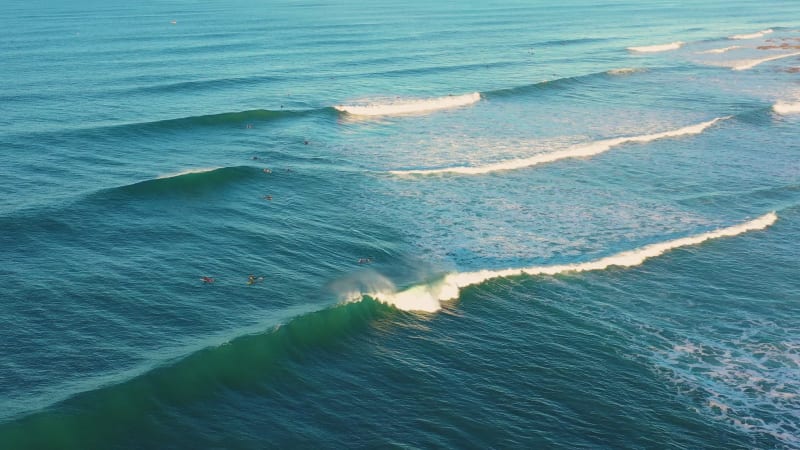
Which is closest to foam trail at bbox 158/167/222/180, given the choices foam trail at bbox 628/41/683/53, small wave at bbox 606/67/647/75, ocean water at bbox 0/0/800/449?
ocean water at bbox 0/0/800/449

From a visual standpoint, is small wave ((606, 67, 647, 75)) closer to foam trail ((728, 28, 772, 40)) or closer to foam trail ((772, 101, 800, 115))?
foam trail ((772, 101, 800, 115))

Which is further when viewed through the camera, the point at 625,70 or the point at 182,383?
the point at 625,70

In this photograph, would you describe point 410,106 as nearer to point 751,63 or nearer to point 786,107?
point 786,107

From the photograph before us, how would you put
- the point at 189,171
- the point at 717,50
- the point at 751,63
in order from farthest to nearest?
the point at 717,50 → the point at 751,63 → the point at 189,171

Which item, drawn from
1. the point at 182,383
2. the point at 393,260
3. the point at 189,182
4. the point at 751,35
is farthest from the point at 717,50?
the point at 182,383

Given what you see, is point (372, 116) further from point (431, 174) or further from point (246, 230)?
point (246, 230)

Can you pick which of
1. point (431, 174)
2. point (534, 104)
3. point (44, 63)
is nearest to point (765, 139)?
point (534, 104)

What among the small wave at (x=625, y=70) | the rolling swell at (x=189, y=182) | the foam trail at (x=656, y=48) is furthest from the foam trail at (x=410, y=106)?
the foam trail at (x=656, y=48)
